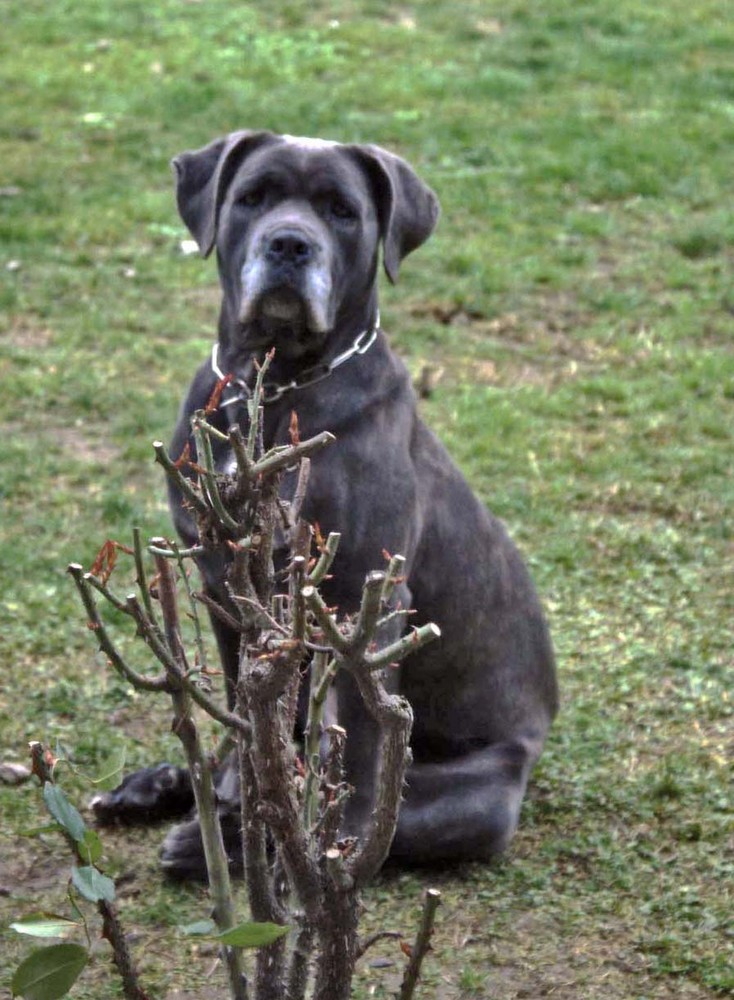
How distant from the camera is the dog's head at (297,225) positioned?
13.4 feet

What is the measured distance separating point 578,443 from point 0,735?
117 inches

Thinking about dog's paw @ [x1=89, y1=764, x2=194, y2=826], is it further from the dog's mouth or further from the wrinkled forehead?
the wrinkled forehead

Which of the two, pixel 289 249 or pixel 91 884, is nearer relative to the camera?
pixel 91 884

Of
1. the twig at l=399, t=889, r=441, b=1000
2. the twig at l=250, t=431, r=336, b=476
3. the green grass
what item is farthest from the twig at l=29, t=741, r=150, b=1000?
the green grass

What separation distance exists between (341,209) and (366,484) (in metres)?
0.74

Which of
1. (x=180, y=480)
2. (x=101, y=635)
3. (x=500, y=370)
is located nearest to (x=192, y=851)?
(x=101, y=635)

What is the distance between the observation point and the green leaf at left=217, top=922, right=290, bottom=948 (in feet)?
8.27

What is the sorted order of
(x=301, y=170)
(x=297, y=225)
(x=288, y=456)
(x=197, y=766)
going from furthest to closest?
(x=301, y=170) → (x=297, y=225) → (x=197, y=766) → (x=288, y=456)

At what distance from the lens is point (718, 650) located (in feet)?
17.5

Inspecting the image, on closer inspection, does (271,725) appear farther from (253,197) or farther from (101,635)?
(253,197)

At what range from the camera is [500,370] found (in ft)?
24.7

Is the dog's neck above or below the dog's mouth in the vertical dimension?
below

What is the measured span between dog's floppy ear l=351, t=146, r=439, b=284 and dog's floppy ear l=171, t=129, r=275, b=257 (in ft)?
0.92

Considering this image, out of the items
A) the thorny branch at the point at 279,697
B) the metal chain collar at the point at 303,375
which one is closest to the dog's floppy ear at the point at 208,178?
the metal chain collar at the point at 303,375
